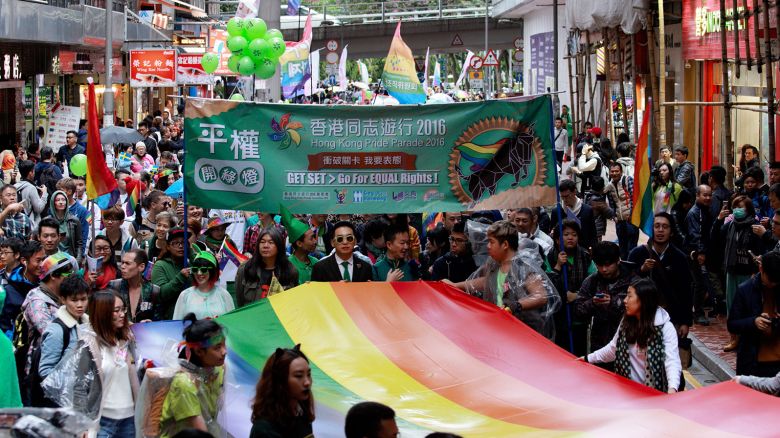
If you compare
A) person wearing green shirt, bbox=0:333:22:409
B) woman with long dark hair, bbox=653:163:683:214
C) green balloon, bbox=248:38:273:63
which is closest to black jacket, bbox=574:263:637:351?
person wearing green shirt, bbox=0:333:22:409

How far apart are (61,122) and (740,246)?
16.6m

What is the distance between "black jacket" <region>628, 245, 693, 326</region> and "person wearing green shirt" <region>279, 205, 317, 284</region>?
2579 mm

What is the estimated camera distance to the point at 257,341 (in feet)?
27.3

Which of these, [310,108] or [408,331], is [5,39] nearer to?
[310,108]

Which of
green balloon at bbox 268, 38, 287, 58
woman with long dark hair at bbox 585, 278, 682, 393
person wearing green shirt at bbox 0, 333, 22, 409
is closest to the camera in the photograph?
person wearing green shirt at bbox 0, 333, 22, 409

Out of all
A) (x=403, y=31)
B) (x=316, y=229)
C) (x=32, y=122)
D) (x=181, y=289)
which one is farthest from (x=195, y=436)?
(x=403, y=31)

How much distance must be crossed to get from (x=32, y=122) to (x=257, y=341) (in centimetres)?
2790

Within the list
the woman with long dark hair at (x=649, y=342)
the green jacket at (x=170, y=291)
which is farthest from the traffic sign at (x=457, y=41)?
the woman with long dark hair at (x=649, y=342)

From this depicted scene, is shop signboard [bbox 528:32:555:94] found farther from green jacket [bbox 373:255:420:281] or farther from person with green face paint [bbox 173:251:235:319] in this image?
person with green face paint [bbox 173:251:235:319]

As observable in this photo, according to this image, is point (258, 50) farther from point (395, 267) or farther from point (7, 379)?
point (7, 379)

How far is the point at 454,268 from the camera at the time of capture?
418 inches

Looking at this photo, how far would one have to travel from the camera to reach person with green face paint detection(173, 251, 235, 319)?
29.2ft

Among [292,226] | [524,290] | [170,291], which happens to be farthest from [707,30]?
[170,291]

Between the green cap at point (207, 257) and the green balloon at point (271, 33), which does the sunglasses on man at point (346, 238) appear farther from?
the green balloon at point (271, 33)
